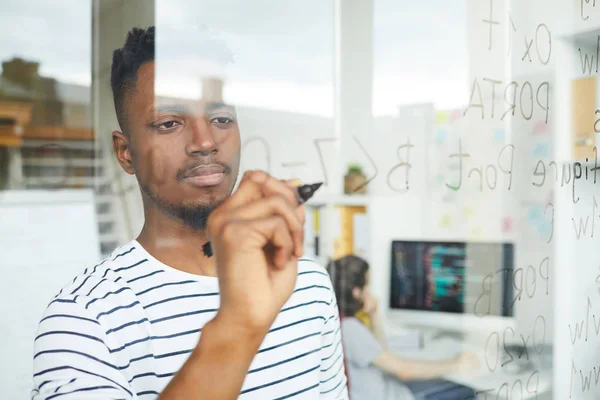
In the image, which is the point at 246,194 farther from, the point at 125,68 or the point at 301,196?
the point at 125,68

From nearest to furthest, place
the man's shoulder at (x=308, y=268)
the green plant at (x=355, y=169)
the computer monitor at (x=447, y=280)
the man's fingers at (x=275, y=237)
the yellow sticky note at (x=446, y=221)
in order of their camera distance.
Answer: the man's fingers at (x=275, y=237)
the man's shoulder at (x=308, y=268)
the green plant at (x=355, y=169)
the computer monitor at (x=447, y=280)
the yellow sticky note at (x=446, y=221)

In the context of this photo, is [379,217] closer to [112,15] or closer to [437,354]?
[437,354]

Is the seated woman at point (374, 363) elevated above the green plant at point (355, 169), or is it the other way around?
the green plant at point (355, 169)

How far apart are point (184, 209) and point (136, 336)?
131mm

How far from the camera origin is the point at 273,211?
459mm

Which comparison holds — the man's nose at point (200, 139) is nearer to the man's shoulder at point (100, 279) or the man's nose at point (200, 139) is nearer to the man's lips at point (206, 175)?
the man's lips at point (206, 175)

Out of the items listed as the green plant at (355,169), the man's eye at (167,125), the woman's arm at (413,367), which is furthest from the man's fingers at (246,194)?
the woman's arm at (413,367)

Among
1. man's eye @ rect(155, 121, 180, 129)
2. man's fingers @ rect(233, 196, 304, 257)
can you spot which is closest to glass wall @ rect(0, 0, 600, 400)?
man's eye @ rect(155, 121, 180, 129)

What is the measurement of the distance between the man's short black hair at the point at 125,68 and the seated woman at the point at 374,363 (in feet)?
2.90

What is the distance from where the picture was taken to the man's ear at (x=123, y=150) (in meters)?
0.54

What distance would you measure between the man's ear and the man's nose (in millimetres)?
57

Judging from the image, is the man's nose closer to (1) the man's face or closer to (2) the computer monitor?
(1) the man's face

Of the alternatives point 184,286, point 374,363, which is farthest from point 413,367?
point 184,286

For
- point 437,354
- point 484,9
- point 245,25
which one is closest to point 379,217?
point 437,354
